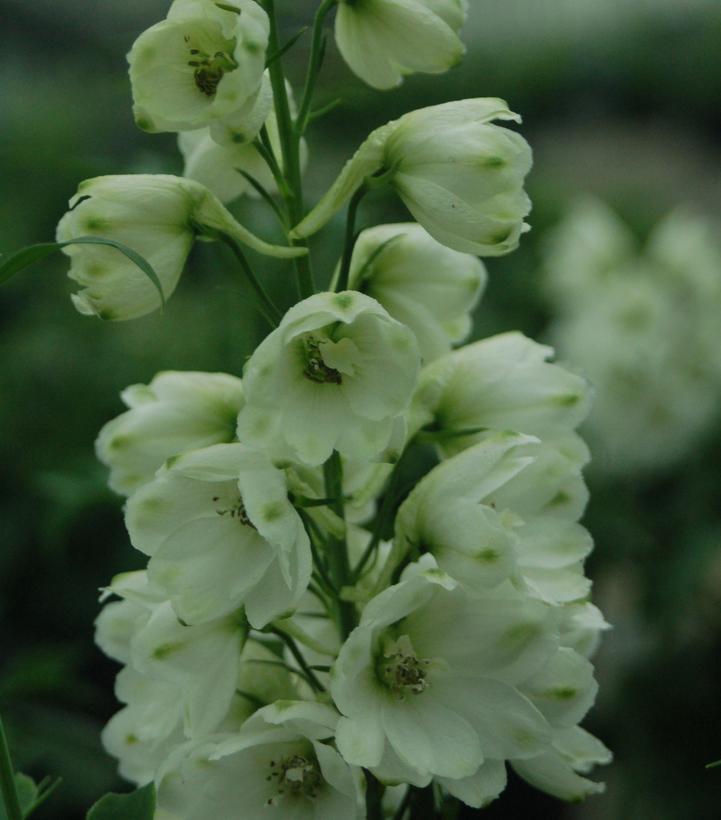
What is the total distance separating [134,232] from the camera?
48.4 inches

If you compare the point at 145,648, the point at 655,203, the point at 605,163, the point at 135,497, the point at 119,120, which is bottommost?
the point at 605,163

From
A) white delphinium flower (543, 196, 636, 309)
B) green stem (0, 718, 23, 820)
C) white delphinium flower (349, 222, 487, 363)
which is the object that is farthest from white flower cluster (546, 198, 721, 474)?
green stem (0, 718, 23, 820)

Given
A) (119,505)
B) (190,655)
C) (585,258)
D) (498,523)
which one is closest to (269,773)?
(190,655)

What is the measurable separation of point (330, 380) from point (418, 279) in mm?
221

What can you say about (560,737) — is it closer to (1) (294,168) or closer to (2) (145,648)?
(2) (145,648)

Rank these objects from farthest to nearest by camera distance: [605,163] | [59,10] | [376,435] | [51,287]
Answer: [59,10], [605,163], [51,287], [376,435]

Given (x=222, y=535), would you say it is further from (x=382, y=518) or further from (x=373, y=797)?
(x=373, y=797)

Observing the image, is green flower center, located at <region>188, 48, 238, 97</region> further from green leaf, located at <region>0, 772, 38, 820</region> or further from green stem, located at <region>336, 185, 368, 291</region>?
green leaf, located at <region>0, 772, 38, 820</region>

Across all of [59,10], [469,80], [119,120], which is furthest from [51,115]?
[59,10]

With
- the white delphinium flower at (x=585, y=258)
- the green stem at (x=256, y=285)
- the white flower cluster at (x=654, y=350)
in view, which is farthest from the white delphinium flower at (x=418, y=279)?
the white delphinium flower at (x=585, y=258)

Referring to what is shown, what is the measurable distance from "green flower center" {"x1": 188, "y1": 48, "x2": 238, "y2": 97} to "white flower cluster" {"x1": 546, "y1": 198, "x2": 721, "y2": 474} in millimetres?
2685

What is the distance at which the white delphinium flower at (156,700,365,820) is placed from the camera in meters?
1.19

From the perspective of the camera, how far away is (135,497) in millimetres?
1211

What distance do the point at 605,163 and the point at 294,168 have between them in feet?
29.5
